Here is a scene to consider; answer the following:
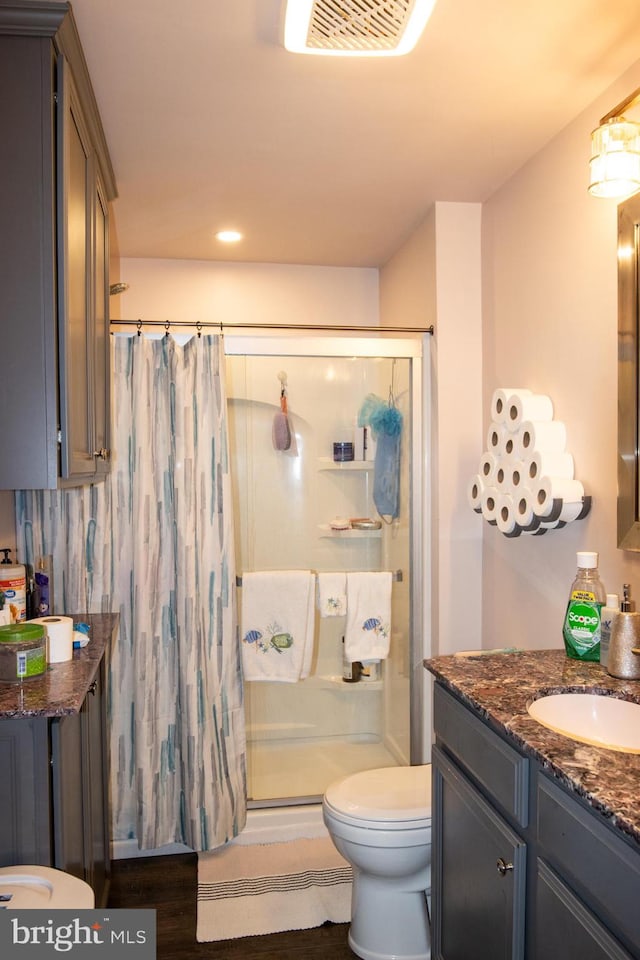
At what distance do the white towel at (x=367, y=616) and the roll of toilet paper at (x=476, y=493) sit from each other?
583 millimetres

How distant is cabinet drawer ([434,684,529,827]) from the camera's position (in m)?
1.40

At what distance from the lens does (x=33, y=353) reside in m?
1.70

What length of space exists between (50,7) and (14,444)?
96 centimetres

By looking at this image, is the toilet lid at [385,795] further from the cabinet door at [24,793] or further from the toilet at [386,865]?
the cabinet door at [24,793]

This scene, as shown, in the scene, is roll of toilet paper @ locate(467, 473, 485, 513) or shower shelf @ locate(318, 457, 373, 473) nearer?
roll of toilet paper @ locate(467, 473, 485, 513)

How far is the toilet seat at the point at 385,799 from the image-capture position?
211 cm

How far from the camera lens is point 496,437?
251cm

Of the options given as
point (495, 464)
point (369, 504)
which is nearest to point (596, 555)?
point (495, 464)

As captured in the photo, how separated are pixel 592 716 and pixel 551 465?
2.56 feet

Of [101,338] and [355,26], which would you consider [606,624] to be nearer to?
[355,26]

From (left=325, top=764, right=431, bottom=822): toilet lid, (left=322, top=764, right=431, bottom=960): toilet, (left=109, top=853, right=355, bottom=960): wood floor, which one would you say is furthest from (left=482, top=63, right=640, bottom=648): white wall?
(left=109, top=853, right=355, bottom=960): wood floor

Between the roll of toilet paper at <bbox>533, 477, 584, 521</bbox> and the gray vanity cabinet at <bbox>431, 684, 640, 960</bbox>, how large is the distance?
0.63 metres

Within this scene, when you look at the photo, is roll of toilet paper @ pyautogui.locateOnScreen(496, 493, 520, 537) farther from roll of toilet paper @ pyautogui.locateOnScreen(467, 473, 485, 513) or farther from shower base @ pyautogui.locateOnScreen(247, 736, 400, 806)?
shower base @ pyautogui.locateOnScreen(247, 736, 400, 806)

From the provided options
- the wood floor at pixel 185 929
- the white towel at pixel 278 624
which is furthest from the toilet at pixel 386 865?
the white towel at pixel 278 624
